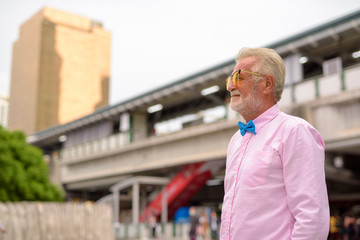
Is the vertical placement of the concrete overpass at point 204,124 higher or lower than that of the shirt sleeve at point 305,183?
higher

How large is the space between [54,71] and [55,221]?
345 ft

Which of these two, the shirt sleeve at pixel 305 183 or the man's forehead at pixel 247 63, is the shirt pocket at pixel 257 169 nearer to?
the shirt sleeve at pixel 305 183

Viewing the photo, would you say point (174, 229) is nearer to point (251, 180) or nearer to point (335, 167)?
point (335, 167)

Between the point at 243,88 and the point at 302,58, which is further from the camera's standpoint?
the point at 302,58

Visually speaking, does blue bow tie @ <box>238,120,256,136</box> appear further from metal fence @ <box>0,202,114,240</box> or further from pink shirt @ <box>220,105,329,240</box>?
metal fence @ <box>0,202,114,240</box>

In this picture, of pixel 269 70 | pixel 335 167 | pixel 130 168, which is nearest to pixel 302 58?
pixel 335 167

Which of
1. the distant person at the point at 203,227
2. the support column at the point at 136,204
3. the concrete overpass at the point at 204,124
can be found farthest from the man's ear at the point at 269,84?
the support column at the point at 136,204

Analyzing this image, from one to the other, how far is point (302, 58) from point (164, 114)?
48.6 ft

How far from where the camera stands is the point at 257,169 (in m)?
2.22

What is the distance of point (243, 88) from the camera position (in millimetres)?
A: 2494

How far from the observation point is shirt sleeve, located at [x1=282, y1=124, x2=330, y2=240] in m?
1.95

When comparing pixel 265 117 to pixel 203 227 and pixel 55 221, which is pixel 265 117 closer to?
pixel 55 221

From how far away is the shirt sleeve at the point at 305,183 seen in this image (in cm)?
195

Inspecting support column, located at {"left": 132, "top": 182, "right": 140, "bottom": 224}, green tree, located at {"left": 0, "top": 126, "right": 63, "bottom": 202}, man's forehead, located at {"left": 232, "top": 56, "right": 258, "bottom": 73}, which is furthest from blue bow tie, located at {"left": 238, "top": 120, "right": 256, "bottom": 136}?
green tree, located at {"left": 0, "top": 126, "right": 63, "bottom": 202}
